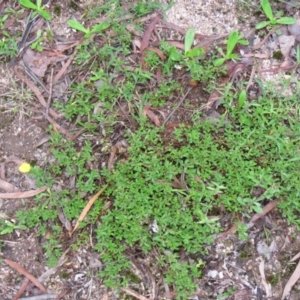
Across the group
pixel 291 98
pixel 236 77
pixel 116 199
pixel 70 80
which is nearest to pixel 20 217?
pixel 116 199

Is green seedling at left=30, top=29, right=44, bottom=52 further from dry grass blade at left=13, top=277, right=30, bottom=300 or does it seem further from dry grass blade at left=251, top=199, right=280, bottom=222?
dry grass blade at left=251, top=199, right=280, bottom=222

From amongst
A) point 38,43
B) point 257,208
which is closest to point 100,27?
point 38,43

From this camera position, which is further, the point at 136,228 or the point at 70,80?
the point at 70,80

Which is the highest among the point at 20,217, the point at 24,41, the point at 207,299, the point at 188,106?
the point at 24,41

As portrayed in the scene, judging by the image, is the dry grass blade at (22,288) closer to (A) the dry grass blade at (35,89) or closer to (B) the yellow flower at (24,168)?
(B) the yellow flower at (24,168)

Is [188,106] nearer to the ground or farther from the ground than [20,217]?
farther from the ground

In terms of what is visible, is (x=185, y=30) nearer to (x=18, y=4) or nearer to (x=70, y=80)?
(x=70, y=80)

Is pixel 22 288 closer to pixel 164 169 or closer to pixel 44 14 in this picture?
pixel 164 169
